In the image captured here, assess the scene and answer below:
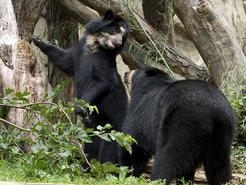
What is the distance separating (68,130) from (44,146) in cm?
33

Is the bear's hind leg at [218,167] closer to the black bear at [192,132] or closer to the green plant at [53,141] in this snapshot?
the black bear at [192,132]

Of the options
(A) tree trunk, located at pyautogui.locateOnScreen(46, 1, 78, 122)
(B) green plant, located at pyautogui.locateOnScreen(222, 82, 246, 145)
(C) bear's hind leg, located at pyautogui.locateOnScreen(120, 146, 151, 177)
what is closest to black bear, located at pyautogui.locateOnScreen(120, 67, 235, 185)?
(C) bear's hind leg, located at pyautogui.locateOnScreen(120, 146, 151, 177)

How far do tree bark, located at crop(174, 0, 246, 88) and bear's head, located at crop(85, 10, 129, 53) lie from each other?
4.66 feet

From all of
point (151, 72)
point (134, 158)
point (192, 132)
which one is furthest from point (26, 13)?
point (192, 132)

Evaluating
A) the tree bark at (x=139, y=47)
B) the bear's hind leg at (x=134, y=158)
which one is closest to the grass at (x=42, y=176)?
the bear's hind leg at (x=134, y=158)

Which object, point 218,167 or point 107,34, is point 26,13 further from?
point 218,167

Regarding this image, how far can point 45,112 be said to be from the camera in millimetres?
4492

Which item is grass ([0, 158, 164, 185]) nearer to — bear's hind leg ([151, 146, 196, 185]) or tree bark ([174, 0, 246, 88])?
bear's hind leg ([151, 146, 196, 185])

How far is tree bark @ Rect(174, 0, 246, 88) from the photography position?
6.91 meters

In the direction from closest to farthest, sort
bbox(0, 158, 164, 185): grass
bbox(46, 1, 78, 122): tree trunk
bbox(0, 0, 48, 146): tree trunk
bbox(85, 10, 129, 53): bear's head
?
bbox(0, 158, 164, 185): grass < bbox(0, 0, 48, 146): tree trunk < bbox(85, 10, 129, 53): bear's head < bbox(46, 1, 78, 122): tree trunk

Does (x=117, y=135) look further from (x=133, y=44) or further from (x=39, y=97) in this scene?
(x=133, y=44)

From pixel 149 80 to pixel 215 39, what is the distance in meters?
2.18

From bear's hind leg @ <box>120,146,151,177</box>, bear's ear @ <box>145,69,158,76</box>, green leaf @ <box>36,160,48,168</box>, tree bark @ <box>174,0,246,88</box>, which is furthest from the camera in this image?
tree bark @ <box>174,0,246,88</box>

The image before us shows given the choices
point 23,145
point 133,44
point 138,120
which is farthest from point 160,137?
point 133,44
